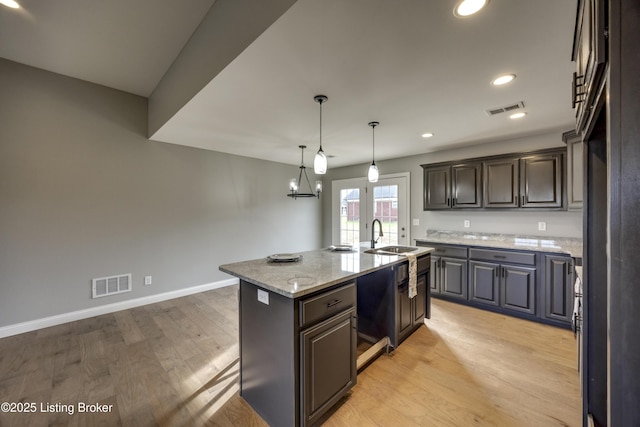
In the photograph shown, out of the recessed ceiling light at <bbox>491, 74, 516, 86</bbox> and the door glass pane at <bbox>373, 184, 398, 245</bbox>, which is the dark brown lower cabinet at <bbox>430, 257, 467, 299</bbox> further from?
the recessed ceiling light at <bbox>491, 74, 516, 86</bbox>

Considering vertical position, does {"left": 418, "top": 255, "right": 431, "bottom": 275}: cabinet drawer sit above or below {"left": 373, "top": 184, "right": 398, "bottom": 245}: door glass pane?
below

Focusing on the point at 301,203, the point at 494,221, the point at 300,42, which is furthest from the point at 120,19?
the point at 494,221

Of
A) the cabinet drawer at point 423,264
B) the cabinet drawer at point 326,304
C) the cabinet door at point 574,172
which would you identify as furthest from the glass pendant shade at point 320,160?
the cabinet door at point 574,172

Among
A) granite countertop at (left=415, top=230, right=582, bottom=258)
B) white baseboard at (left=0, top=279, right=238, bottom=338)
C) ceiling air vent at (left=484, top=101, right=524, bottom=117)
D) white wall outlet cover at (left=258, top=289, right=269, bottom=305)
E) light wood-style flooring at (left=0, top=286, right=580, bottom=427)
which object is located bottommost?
light wood-style flooring at (left=0, top=286, right=580, bottom=427)

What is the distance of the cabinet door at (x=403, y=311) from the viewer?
2.53 meters

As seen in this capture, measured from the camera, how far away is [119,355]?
2441 millimetres

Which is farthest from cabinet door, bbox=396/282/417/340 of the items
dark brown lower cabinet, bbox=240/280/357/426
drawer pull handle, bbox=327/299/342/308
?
drawer pull handle, bbox=327/299/342/308

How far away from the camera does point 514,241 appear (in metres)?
3.71

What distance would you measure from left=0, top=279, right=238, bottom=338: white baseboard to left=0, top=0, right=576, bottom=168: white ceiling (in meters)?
2.34

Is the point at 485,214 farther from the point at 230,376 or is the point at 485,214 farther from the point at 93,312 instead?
the point at 93,312

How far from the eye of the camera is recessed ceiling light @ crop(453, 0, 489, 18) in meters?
1.33

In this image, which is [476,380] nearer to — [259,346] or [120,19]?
[259,346]

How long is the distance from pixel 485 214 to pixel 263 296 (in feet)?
12.4

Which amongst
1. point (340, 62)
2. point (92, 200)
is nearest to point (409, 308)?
point (340, 62)
